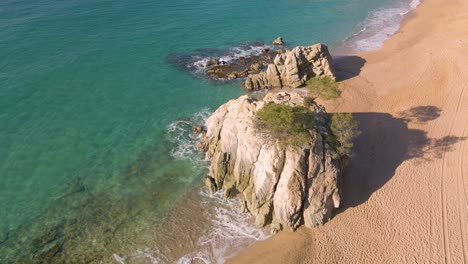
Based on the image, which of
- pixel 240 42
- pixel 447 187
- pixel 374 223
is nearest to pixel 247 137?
pixel 374 223

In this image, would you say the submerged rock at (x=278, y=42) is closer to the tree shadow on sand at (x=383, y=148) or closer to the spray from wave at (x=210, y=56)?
the spray from wave at (x=210, y=56)

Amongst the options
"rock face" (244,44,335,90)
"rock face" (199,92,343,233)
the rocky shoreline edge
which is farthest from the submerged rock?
"rock face" (199,92,343,233)

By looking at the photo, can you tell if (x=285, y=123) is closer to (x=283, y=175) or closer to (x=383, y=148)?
(x=283, y=175)

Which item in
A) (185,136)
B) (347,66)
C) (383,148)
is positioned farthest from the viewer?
(347,66)

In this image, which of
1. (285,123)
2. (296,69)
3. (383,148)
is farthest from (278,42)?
(285,123)

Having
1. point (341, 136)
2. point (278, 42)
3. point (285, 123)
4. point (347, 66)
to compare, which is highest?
point (285, 123)

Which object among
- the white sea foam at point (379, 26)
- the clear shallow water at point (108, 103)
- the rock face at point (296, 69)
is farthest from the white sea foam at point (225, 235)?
the white sea foam at point (379, 26)

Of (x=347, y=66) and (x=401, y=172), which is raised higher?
(x=347, y=66)

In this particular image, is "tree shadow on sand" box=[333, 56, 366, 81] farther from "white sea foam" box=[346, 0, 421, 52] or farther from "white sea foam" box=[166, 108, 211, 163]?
"white sea foam" box=[166, 108, 211, 163]
